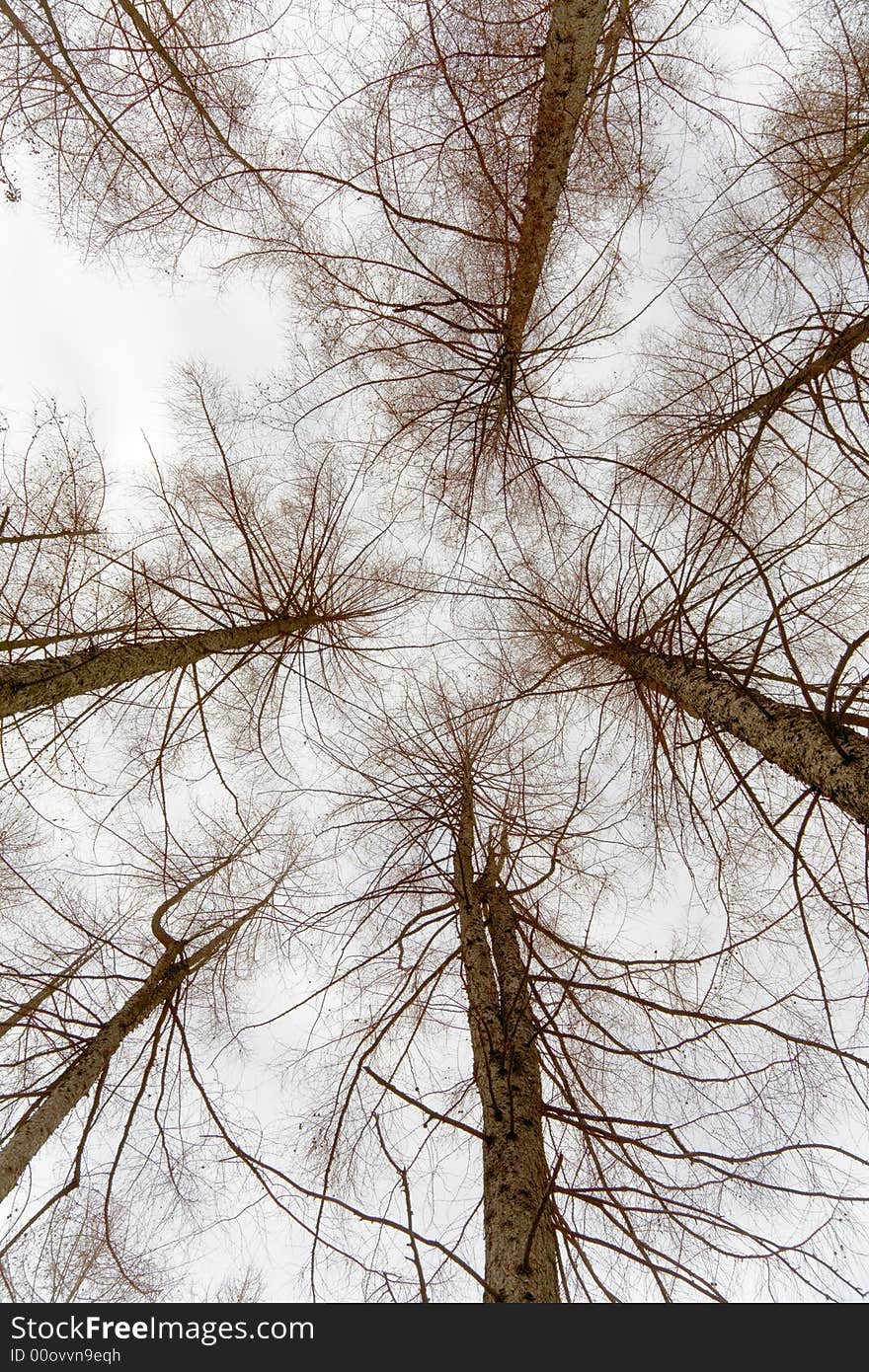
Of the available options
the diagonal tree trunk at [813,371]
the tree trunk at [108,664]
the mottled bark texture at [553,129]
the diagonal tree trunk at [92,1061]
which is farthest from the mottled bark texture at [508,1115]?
the mottled bark texture at [553,129]

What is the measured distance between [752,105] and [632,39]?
1.09m

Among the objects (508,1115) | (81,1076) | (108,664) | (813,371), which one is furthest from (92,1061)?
(813,371)

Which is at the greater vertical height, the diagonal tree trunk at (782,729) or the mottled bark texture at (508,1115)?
the diagonal tree trunk at (782,729)

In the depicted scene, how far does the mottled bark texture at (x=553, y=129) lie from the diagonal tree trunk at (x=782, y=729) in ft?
8.66

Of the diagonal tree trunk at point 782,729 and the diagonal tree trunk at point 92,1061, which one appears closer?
the diagonal tree trunk at point 782,729

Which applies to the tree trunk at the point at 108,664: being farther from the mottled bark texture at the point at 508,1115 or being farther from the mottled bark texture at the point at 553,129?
the mottled bark texture at the point at 553,129

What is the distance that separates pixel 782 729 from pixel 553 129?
13.4 ft

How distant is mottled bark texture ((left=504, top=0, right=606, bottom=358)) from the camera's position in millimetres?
4273

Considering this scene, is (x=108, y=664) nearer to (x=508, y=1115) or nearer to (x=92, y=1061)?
(x=92, y=1061)

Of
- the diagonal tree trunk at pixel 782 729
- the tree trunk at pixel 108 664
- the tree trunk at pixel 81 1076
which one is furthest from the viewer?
the tree trunk at pixel 108 664

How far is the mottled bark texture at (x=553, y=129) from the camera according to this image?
4273mm

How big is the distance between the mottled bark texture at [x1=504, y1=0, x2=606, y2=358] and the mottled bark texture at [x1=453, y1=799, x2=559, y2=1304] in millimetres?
4089

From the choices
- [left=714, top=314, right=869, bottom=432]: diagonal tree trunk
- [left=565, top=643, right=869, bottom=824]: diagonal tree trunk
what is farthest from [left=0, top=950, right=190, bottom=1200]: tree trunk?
[left=714, top=314, right=869, bottom=432]: diagonal tree trunk
